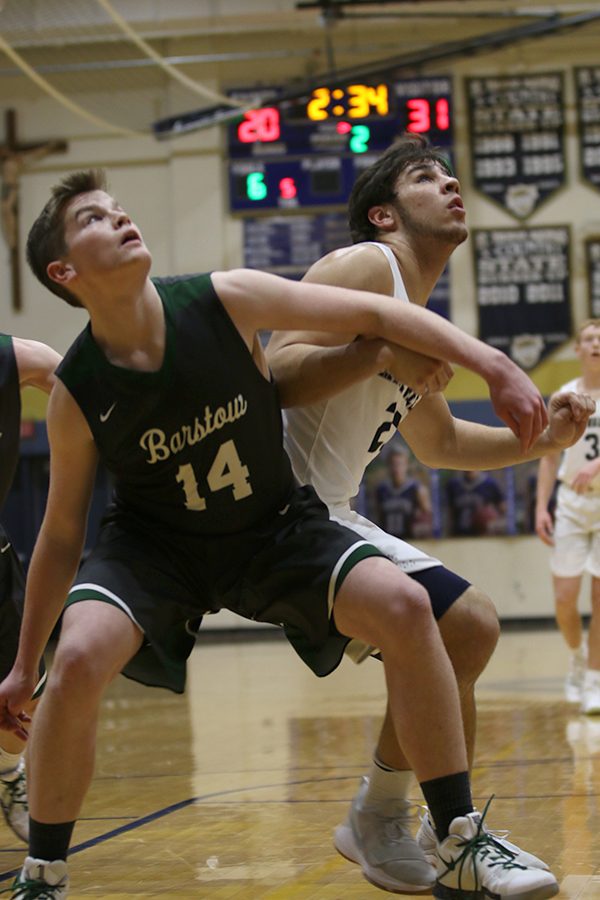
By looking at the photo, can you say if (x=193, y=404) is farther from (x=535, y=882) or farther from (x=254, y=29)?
(x=254, y=29)

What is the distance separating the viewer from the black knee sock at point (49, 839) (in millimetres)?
2633

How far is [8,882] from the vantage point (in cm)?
350

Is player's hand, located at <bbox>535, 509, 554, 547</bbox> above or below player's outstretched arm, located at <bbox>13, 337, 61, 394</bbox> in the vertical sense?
below

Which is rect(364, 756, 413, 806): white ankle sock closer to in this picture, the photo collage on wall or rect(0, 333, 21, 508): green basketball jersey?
rect(0, 333, 21, 508): green basketball jersey

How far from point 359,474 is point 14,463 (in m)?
1.27

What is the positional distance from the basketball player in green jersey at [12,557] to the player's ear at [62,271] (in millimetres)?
914

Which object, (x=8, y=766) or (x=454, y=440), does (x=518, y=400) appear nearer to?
(x=454, y=440)

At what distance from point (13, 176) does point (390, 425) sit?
1141 cm

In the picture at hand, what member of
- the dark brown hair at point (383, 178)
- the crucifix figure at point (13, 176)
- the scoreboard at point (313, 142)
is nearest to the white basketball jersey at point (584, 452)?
the dark brown hair at point (383, 178)

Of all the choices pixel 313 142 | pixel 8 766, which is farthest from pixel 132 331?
pixel 313 142

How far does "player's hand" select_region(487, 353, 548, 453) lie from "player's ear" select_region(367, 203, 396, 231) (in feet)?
2.63

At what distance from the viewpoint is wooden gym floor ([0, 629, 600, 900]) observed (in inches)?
136

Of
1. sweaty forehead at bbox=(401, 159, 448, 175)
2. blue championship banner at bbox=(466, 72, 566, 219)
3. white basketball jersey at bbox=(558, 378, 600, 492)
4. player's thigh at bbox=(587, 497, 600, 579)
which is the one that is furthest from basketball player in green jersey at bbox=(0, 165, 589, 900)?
blue championship banner at bbox=(466, 72, 566, 219)

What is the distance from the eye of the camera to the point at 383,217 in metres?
3.42
